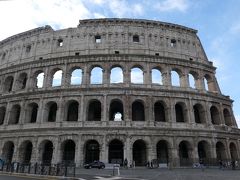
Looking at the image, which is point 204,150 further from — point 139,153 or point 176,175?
point 176,175

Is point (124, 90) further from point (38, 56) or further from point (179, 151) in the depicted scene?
point (38, 56)

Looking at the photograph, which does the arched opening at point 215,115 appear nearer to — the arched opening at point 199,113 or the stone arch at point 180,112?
the arched opening at point 199,113

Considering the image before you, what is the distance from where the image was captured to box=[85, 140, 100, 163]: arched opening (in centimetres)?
2508

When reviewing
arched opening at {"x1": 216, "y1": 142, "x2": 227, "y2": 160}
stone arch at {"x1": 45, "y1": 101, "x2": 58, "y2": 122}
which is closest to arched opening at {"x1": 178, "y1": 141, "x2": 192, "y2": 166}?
arched opening at {"x1": 216, "y1": 142, "x2": 227, "y2": 160}

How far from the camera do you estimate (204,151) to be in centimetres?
2628

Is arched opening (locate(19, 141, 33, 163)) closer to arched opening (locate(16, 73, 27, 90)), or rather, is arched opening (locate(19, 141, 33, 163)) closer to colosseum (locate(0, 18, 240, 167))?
colosseum (locate(0, 18, 240, 167))

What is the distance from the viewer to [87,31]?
2925 centimetres

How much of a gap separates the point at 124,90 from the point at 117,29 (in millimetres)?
8757

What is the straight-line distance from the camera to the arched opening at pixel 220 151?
85.1ft

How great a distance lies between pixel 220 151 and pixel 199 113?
16.0 feet

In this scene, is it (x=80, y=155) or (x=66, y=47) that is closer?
(x=80, y=155)

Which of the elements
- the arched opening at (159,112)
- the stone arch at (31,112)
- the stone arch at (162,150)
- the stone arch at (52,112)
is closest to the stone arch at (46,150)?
the stone arch at (52,112)

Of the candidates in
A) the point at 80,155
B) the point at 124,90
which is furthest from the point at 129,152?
the point at 124,90

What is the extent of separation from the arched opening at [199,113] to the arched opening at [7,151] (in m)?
22.0
